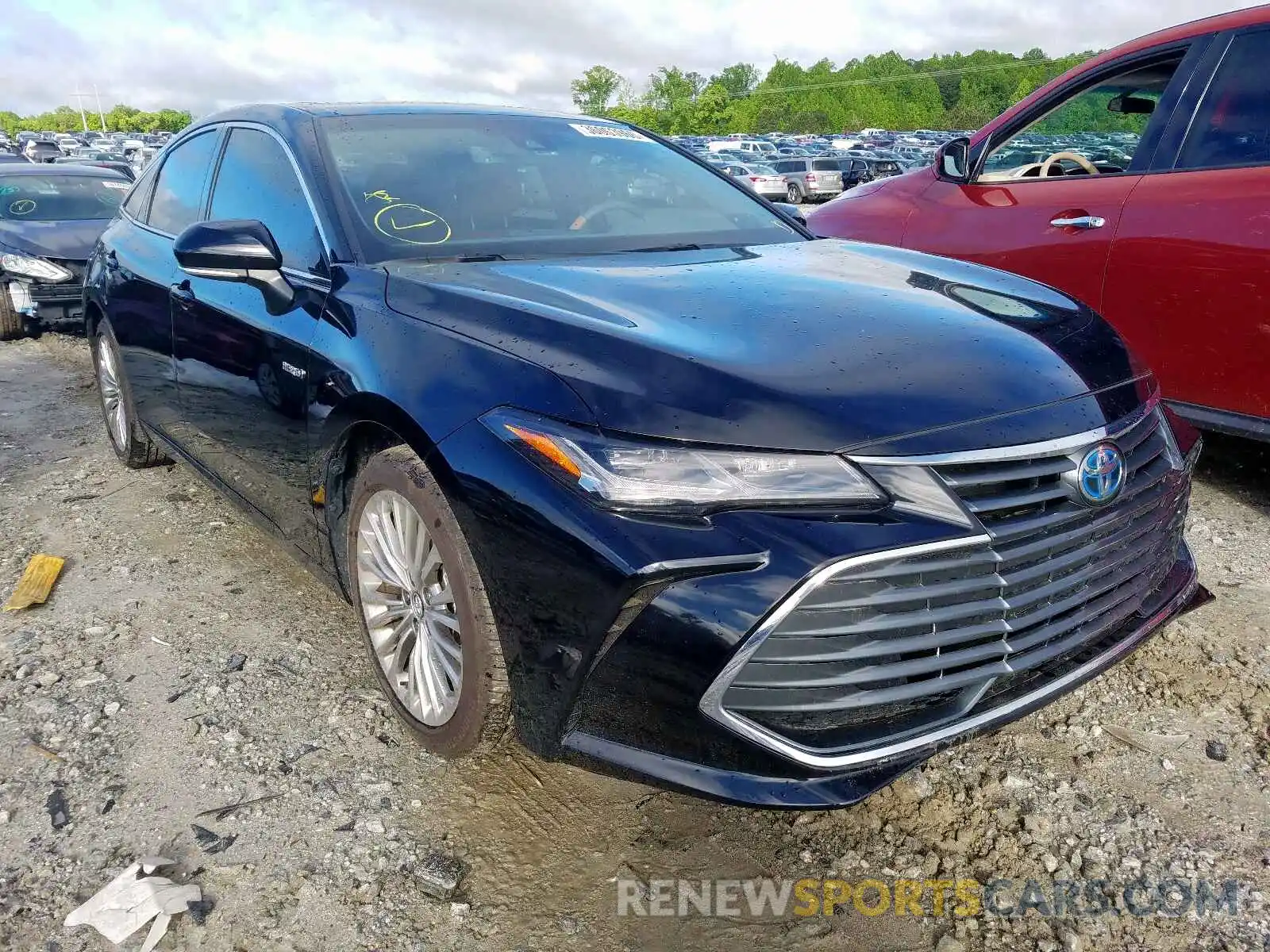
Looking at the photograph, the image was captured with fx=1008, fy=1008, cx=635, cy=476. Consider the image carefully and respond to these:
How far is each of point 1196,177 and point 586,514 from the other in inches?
117

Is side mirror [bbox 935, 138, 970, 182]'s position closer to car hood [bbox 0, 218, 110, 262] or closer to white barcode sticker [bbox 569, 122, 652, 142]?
white barcode sticker [bbox 569, 122, 652, 142]

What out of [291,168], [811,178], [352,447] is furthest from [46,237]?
[811,178]

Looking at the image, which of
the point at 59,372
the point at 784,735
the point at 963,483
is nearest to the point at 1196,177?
the point at 963,483

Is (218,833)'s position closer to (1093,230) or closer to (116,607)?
(116,607)

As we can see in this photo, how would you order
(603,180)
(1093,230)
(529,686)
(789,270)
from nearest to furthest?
(529,686)
(789,270)
(603,180)
(1093,230)

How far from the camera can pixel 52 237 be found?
324 inches

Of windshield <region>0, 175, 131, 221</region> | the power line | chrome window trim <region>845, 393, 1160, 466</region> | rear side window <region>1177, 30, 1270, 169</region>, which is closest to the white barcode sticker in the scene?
rear side window <region>1177, 30, 1270, 169</region>

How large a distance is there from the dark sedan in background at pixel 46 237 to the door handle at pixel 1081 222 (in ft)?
20.3

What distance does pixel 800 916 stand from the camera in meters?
2.03

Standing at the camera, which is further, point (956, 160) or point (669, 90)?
point (669, 90)

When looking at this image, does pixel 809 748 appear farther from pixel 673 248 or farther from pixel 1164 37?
pixel 1164 37

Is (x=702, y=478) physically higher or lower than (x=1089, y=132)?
lower

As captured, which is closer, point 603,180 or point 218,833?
point 218,833

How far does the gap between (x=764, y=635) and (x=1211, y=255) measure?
2.70 metres
